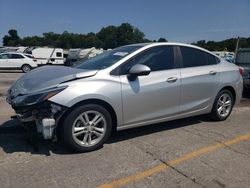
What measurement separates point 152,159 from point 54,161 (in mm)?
1316

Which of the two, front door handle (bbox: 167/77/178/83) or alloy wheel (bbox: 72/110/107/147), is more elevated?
front door handle (bbox: 167/77/178/83)

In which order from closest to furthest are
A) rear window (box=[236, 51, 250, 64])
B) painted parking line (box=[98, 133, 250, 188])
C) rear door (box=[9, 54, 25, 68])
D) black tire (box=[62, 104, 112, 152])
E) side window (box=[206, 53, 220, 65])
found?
painted parking line (box=[98, 133, 250, 188])
black tire (box=[62, 104, 112, 152])
side window (box=[206, 53, 220, 65])
rear window (box=[236, 51, 250, 64])
rear door (box=[9, 54, 25, 68])

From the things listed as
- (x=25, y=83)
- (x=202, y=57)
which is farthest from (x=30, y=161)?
(x=202, y=57)

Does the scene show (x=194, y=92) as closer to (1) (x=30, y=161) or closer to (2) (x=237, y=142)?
(2) (x=237, y=142)

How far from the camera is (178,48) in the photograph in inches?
227

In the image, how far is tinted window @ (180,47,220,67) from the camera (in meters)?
5.82

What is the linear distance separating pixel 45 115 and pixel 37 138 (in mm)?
790

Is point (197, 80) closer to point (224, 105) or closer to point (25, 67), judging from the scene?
point (224, 105)

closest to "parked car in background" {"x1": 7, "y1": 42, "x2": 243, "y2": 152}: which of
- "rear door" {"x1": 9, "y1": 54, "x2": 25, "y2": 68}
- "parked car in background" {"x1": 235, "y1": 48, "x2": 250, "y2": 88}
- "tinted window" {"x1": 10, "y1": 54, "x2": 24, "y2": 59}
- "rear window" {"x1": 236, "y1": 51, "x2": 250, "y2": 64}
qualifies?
"parked car in background" {"x1": 235, "y1": 48, "x2": 250, "y2": 88}

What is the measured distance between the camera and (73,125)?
4.39m

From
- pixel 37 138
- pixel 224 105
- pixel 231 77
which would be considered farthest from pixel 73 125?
pixel 231 77

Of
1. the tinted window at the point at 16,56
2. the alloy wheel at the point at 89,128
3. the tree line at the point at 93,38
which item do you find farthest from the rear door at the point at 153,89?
the tree line at the point at 93,38

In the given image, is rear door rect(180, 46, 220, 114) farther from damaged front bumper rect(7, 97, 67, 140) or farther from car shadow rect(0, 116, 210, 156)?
damaged front bumper rect(7, 97, 67, 140)

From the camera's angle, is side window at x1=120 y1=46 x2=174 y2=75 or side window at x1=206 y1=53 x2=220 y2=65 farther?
side window at x1=206 y1=53 x2=220 y2=65
